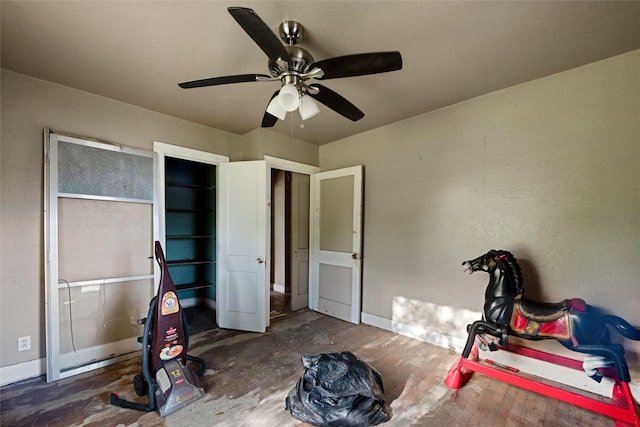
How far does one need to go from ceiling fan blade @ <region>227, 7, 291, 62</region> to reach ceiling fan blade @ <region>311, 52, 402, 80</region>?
233 millimetres

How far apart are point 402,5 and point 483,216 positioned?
199 cm

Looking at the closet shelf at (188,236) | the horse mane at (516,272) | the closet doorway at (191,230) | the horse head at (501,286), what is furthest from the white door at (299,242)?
the horse mane at (516,272)

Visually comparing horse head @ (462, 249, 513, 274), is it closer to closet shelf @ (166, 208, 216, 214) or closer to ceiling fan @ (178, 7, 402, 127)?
ceiling fan @ (178, 7, 402, 127)

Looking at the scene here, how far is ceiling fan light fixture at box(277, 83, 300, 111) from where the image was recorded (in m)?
1.55

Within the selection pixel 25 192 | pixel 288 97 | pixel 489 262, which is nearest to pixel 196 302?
pixel 25 192

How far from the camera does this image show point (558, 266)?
2189 millimetres

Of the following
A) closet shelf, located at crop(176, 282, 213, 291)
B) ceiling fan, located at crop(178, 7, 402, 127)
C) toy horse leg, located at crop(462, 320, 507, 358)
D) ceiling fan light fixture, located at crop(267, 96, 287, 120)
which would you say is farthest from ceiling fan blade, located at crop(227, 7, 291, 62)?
closet shelf, located at crop(176, 282, 213, 291)

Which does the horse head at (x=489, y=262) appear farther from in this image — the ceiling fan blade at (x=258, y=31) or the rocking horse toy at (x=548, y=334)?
the ceiling fan blade at (x=258, y=31)

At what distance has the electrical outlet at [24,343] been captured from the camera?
2.22 m

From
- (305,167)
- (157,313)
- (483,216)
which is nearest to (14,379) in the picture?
(157,313)

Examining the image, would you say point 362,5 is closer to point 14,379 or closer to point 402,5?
point 402,5

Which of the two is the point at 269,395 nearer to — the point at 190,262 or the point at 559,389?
the point at 559,389

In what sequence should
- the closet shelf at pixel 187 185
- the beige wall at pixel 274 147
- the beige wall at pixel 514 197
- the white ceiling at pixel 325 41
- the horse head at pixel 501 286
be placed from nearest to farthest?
the white ceiling at pixel 325 41 → the beige wall at pixel 514 197 → the horse head at pixel 501 286 → the beige wall at pixel 274 147 → the closet shelf at pixel 187 185

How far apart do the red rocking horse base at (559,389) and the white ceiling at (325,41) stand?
229 centimetres
